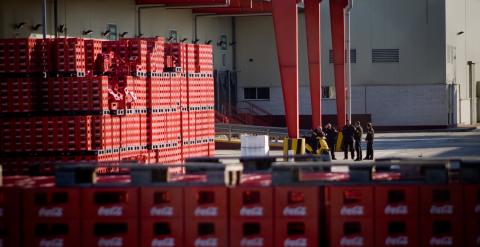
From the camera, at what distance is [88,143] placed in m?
27.0

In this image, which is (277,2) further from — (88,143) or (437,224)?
(437,224)

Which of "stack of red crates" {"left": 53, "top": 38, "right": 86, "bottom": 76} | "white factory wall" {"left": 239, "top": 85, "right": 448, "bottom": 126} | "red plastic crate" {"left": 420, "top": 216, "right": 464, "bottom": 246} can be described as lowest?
"red plastic crate" {"left": 420, "top": 216, "right": 464, "bottom": 246}

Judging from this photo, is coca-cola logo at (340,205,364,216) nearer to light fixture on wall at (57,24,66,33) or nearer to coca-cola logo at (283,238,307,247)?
coca-cola logo at (283,238,307,247)

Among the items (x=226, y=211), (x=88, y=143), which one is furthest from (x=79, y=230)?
(x=88, y=143)

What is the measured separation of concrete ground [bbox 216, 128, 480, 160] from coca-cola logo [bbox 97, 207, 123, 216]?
26.5 m

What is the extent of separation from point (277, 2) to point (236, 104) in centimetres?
3219

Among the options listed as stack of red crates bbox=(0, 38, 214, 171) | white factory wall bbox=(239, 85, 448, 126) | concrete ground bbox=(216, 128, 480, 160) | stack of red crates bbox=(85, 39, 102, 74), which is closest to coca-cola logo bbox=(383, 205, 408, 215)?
stack of red crates bbox=(0, 38, 214, 171)

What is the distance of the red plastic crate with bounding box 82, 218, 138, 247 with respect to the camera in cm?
1374

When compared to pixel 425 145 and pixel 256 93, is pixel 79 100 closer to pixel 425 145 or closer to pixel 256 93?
pixel 425 145

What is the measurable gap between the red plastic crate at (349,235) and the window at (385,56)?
53.5m

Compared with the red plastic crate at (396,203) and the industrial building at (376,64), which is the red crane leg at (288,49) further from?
the industrial building at (376,64)

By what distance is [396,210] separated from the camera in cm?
1359

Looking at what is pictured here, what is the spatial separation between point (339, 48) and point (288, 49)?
13043 millimetres

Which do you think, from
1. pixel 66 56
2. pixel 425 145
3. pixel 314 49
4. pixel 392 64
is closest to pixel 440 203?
pixel 66 56
